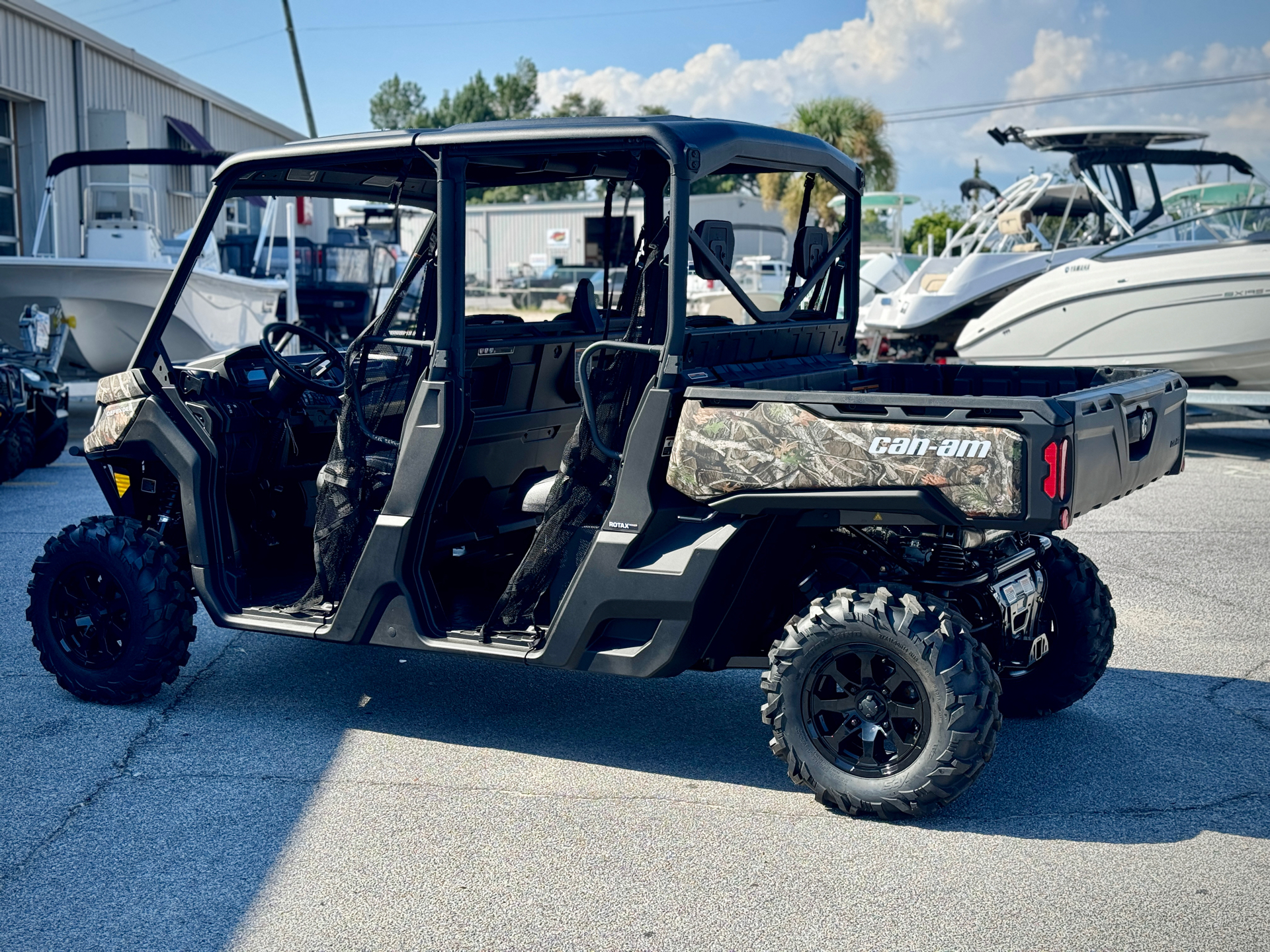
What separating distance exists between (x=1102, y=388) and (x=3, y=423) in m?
8.36

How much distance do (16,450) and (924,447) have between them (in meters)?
8.37

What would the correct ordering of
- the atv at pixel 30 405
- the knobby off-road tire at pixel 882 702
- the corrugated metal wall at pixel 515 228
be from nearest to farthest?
the knobby off-road tire at pixel 882 702
the atv at pixel 30 405
the corrugated metal wall at pixel 515 228

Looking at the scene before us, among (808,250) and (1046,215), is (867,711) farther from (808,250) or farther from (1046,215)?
(1046,215)

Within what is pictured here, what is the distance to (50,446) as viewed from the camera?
35.1 ft

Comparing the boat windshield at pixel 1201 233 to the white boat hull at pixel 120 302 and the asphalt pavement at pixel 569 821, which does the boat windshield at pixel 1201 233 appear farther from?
the white boat hull at pixel 120 302

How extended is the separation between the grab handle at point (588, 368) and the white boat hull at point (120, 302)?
10.3 meters

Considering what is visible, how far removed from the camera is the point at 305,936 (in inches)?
122

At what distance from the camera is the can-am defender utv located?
3637 mm

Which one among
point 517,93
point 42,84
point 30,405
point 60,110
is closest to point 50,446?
point 30,405

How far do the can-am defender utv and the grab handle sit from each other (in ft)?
0.06

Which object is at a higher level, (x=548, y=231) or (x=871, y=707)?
(x=548, y=231)

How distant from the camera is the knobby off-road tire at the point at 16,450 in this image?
9.71m

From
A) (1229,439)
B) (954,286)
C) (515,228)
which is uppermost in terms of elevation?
(515,228)

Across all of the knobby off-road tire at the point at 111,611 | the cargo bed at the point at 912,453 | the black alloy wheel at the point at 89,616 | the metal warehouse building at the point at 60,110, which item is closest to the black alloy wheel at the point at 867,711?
the cargo bed at the point at 912,453
